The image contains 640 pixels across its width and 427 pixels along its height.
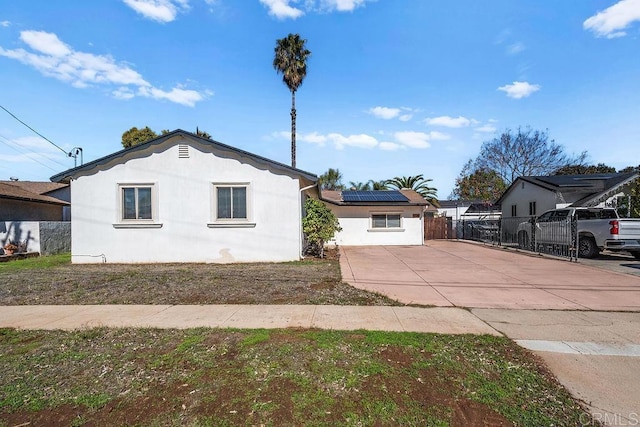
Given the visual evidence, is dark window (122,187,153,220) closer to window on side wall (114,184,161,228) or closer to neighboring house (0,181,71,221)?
window on side wall (114,184,161,228)

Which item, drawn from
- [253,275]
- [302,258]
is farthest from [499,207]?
[253,275]

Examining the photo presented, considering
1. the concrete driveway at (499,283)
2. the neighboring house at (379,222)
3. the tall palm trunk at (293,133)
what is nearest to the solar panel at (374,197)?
the neighboring house at (379,222)

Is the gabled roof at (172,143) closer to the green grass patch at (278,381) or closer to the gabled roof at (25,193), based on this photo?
the green grass patch at (278,381)

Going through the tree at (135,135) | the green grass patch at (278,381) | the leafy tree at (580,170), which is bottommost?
the green grass patch at (278,381)

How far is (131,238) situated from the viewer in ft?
38.4

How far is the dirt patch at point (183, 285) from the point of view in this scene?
21.5 feet

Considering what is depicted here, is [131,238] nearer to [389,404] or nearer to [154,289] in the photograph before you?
[154,289]

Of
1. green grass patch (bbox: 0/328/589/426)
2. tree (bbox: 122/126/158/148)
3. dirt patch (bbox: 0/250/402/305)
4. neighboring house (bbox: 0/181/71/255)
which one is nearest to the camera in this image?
green grass patch (bbox: 0/328/589/426)

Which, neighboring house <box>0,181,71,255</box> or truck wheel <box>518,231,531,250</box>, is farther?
truck wheel <box>518,231,531,250</box>

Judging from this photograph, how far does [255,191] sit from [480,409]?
32.9 ft

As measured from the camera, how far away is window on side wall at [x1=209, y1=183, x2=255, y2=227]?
1170cm

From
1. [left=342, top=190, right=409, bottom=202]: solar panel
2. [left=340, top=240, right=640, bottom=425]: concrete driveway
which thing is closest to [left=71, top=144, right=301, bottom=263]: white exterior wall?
[left=340, top=240, right=640, bottom=425]: concrete driveway

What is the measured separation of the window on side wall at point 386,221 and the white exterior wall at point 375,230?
0.64 feet

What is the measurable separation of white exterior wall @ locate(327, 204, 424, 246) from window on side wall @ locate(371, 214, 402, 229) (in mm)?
196
